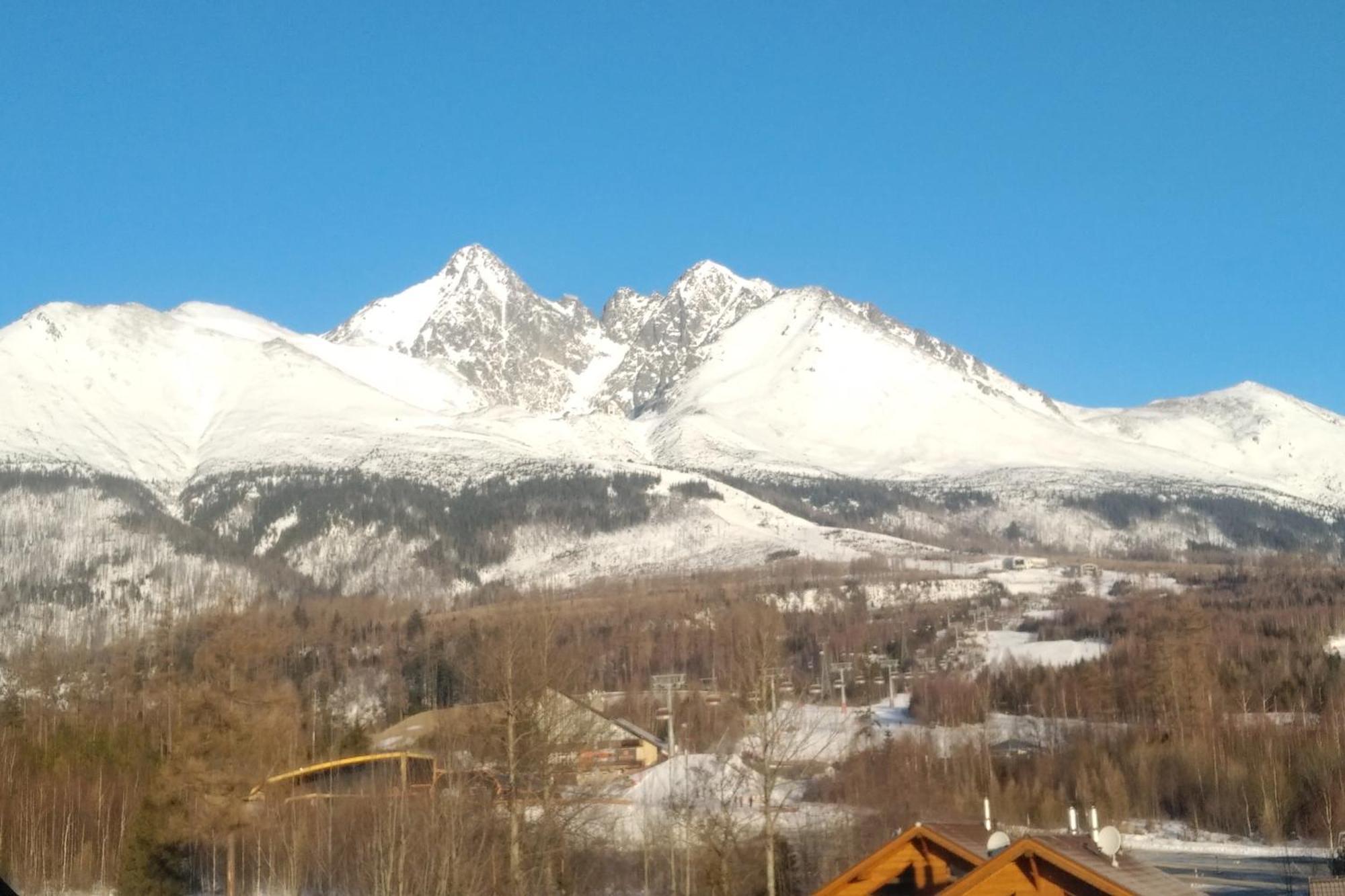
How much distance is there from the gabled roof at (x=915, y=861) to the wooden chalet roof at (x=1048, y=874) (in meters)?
3.79

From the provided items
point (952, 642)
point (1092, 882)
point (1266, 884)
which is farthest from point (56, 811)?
point (952, 642)

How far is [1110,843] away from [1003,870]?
1.61m

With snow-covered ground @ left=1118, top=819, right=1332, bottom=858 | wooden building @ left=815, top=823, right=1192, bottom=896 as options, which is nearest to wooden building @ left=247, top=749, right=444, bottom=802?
snow-covered ground @ left=1118, top=819, right=1332, bottom=858

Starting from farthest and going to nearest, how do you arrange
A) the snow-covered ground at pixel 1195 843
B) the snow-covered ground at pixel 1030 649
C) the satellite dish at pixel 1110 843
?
the snow-covered ground at pixel 1030 649
the snow-covered ground at pixel 1195 843
the satellite dish at pixel 1110 843

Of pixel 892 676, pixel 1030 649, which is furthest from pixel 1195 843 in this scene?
pixel 1030 649

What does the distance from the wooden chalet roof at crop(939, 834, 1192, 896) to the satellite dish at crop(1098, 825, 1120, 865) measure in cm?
11

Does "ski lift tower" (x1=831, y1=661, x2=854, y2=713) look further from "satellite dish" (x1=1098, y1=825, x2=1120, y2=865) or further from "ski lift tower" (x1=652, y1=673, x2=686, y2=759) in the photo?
"satellite dish" (x1=1098, y1=825, x2=1120, y2=865)

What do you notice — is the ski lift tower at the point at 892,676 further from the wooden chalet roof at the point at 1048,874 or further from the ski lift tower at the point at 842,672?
the wooden chalet roof at the point at 1048,874

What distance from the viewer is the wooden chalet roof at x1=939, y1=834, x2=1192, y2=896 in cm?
2362

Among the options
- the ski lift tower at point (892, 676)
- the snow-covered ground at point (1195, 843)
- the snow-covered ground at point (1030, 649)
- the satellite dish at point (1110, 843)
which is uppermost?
the snow-covered ground at point (1030, 649)

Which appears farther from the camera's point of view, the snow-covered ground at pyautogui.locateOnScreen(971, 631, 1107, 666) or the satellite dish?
the snow-covered ground at pyautogui.locateOnScreen(971, 631, 1107, 666)

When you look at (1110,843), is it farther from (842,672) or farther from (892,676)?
(892,676)

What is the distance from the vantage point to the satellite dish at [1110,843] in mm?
24438

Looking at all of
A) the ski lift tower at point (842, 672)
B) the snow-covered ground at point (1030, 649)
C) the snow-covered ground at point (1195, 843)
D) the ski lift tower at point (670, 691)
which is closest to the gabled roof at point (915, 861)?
the snow-covered ground at point (1195, 843)
